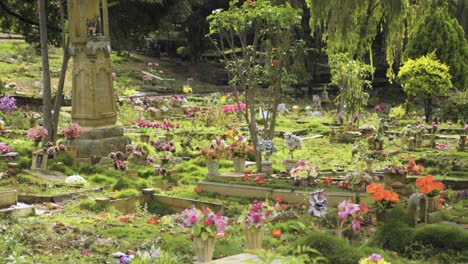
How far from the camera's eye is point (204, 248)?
6559 mm

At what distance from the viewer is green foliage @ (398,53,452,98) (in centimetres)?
2256

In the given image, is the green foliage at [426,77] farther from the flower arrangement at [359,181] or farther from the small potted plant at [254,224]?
the small potted plant at [254,224]

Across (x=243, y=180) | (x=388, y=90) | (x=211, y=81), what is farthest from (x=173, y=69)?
(x=243, y=180)

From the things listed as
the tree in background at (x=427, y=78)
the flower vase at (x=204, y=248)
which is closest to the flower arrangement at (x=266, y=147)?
the flower vase at (x=204, y=248)

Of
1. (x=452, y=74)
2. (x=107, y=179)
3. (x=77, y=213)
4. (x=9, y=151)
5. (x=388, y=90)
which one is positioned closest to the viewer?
(x=77, y=213)

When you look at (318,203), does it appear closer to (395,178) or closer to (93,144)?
(395,178)

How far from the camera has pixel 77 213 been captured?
379 inches

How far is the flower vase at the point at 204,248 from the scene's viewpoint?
652 centimetres

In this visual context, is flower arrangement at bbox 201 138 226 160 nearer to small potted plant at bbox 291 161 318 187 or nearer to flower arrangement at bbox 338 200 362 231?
small potted plant at bbox 291 161 318 187

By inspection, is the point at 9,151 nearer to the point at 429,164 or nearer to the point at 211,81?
the point at 429,164

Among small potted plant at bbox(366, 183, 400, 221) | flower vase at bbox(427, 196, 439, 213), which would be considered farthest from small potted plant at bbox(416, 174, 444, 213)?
small potted plant at bbox(366, 183, 400, 221)

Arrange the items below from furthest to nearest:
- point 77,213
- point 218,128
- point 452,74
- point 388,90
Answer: point 388,90, point 452,74, point 218,128, point 77,213

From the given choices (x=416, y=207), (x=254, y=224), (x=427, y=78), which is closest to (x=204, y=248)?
(x=254, y=224)

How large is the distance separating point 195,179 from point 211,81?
2524 cm
